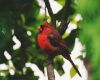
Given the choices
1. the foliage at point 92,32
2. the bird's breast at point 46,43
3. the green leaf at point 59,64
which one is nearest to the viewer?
the foliage at point 92,32

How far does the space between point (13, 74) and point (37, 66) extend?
0.74ft

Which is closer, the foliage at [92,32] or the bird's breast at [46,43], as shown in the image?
the foliage at [92,32]

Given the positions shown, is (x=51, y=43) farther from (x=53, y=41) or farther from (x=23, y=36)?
(x=23, y=36)

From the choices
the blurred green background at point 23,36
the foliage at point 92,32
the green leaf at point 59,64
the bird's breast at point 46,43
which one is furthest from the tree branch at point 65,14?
the foliage at point 92,32

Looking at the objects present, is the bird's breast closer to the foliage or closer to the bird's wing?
the bird's wing

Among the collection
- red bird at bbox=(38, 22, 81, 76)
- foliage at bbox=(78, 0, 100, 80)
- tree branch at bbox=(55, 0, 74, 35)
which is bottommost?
foliage at bbox=(78, 0, 100, 80)

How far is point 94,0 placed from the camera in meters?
0.42

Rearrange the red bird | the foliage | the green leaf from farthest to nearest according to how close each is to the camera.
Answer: the red bird < the green leaf < the foliage

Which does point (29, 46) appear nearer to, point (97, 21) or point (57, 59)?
point (57, 59)

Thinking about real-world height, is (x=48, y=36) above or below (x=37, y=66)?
above

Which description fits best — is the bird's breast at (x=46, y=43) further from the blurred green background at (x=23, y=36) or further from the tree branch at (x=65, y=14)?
the tree branch at (x=65, y=14)

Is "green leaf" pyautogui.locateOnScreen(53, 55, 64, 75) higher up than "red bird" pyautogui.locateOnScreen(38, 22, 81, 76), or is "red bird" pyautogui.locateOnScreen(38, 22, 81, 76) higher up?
"red bird" pyautogui.locateOnScreen(38, 22, 81, 76)

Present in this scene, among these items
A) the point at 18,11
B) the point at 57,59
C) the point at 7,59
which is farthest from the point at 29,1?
the point at 57,59

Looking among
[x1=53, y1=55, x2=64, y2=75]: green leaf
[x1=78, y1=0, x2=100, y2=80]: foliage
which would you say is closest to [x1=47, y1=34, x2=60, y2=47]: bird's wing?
[x1=53, y1=55, x2=64, y2=75]: green leaf
